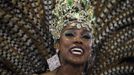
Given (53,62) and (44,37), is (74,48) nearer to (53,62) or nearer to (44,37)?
(53,62)

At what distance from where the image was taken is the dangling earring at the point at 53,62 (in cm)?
279

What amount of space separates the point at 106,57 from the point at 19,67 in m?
0.57

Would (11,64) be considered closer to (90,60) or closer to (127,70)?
(90,60)

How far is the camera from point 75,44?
262cm

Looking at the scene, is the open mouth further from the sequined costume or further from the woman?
the sequined costume

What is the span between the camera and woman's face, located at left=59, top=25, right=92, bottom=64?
262 cm

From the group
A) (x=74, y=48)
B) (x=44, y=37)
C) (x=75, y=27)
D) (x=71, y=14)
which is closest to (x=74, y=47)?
(x=74, y=48)

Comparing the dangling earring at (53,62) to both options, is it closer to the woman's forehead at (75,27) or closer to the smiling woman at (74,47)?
the smiling woman at (74,47)

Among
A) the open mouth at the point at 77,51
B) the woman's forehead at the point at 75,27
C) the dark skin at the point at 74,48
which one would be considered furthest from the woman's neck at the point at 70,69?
the woman's forehead at the point at 75,27

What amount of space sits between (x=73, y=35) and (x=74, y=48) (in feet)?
0.27

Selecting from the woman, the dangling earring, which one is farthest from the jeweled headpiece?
the dangling earring

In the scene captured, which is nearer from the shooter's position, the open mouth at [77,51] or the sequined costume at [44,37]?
the open mouth at [77,51]

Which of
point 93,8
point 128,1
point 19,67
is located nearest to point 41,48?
point 19,67

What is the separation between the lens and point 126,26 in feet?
10.0
